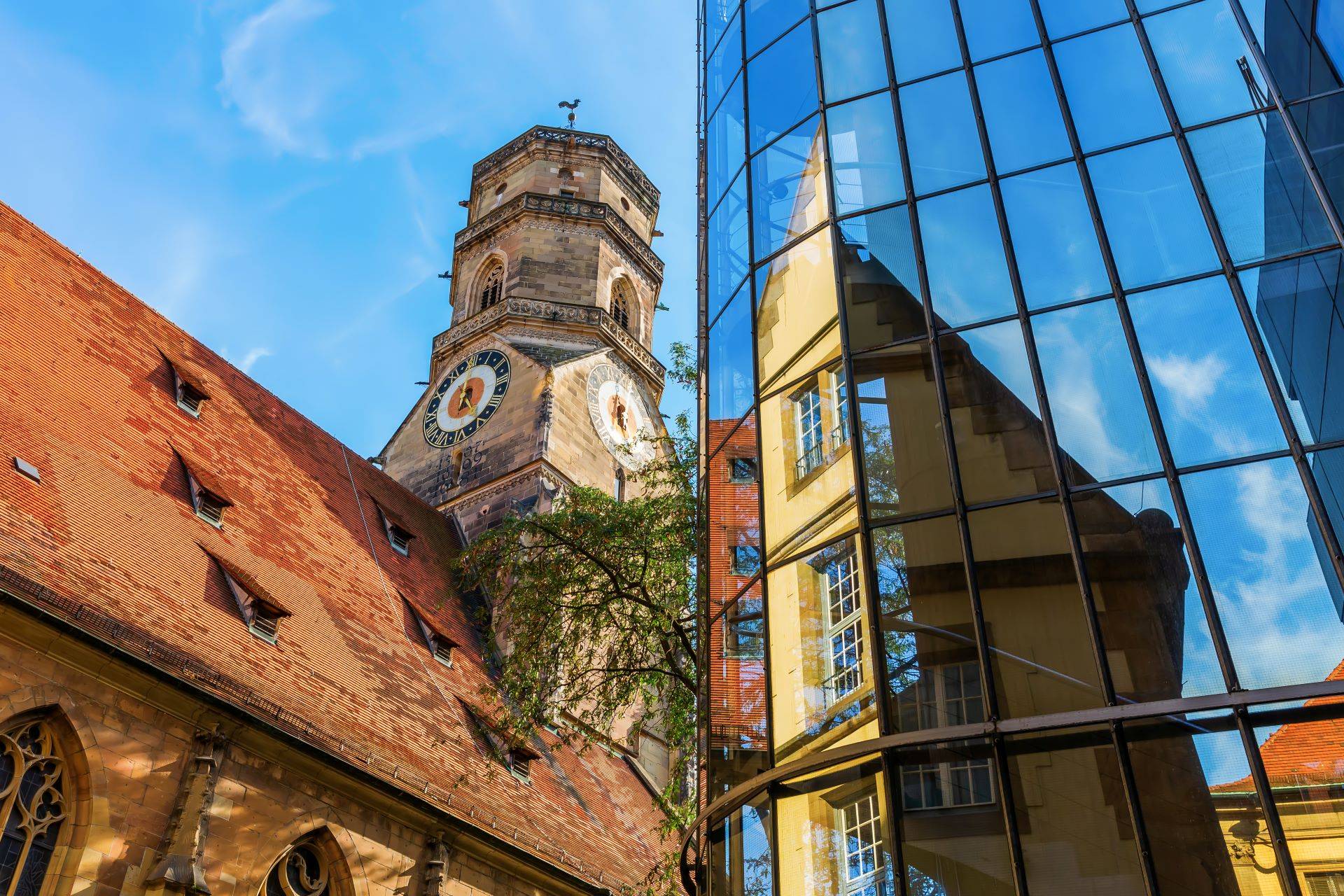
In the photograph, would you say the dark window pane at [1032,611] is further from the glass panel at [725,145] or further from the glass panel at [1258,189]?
the glass panel at [725,145]

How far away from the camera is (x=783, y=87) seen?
1023 cm

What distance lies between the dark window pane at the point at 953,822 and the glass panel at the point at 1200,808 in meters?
0.75

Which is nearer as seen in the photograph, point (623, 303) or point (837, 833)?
point (837, 833)

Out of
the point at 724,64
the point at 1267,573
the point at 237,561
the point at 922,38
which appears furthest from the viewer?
the point at 237,561

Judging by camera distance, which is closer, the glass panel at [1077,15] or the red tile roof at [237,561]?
the glass panel at [1077,15]

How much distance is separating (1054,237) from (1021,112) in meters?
1.12

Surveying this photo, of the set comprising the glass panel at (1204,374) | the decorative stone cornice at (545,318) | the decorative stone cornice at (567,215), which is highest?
the decorative stone cornice at (567,215)

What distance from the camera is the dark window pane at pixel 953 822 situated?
21.3 feet

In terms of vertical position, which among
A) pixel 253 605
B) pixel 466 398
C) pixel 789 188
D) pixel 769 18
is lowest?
pixel 253 605

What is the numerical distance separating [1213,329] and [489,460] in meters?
17.4

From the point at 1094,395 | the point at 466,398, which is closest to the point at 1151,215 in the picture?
the point at 1094,395

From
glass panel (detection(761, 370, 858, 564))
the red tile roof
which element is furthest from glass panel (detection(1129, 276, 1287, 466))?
the red tile roof

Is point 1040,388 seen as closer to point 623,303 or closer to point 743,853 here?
point 743,853

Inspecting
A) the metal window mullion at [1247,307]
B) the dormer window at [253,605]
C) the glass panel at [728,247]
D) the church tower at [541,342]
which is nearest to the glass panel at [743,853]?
the metal window mullion at [1247,307]
